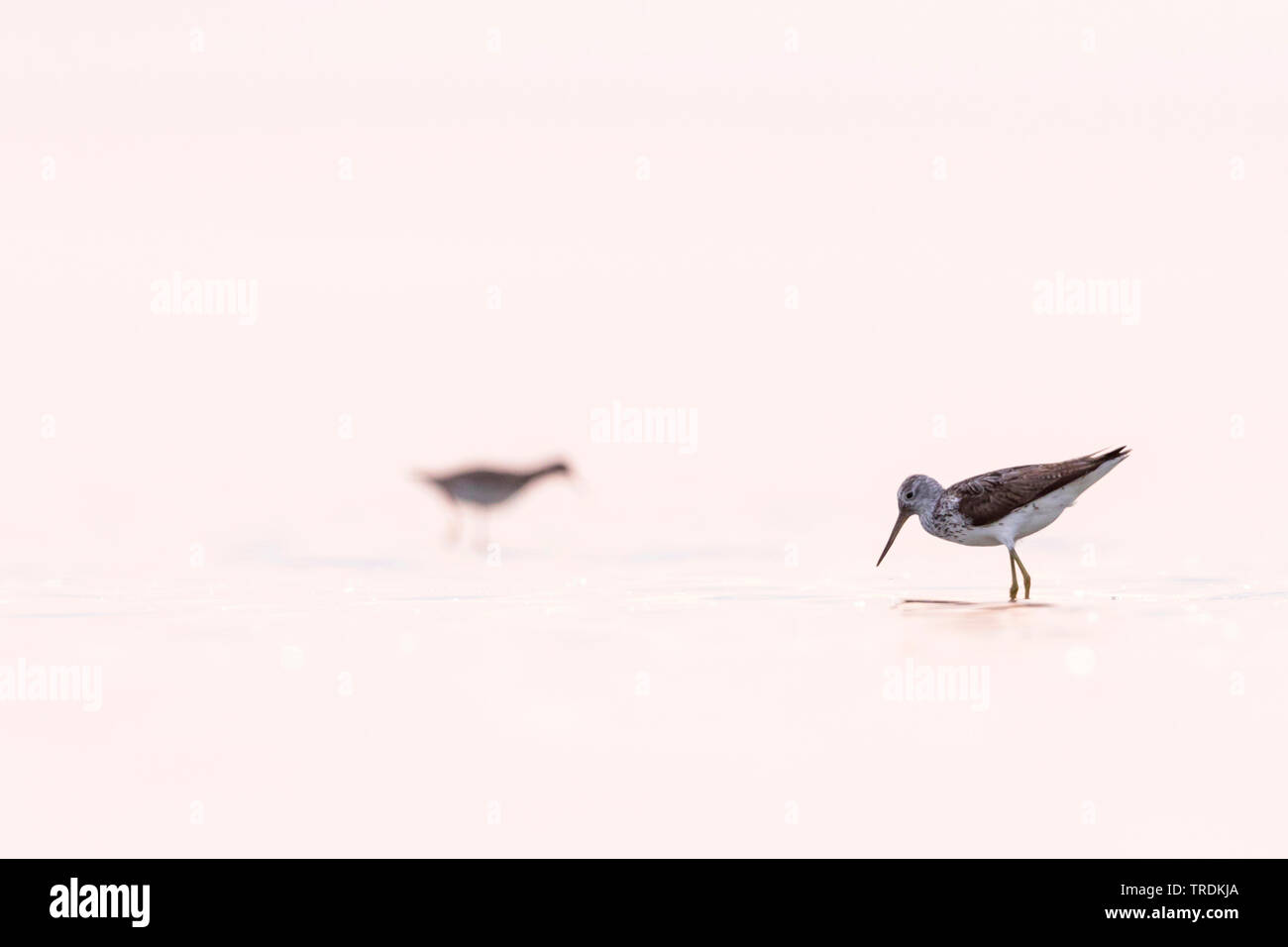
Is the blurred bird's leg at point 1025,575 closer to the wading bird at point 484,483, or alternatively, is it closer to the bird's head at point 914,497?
the bird's head at point 914,497

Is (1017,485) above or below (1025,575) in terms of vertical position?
above

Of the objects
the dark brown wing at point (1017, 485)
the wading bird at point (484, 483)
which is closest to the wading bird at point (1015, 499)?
the dark brown wing at point (1017, 485)

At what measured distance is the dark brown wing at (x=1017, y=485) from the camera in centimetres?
1547

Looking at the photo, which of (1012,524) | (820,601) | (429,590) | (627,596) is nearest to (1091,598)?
(1012,524)

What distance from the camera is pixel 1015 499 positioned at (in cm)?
1548

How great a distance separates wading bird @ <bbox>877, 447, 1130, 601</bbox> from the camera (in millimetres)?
15477

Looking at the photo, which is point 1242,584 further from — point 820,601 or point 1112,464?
point 820,601

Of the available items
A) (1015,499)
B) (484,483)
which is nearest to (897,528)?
(1015,499)

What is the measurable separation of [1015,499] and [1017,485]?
0.48 ft

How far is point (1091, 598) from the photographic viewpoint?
565 inches

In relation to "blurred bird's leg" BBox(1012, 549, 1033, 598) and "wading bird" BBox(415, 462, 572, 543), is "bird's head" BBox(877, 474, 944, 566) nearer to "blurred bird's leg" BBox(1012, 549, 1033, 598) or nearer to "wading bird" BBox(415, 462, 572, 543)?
"blurred bird's leg" BBox(1012, 549, 1033, 598)

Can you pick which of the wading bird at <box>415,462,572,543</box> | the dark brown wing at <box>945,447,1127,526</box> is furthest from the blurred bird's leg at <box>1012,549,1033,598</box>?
the wading bird at <box>415,462,572,543</box>

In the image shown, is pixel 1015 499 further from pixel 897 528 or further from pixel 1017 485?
pixel 897 528

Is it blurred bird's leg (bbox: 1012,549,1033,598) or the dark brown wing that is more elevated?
the dark brown wing
